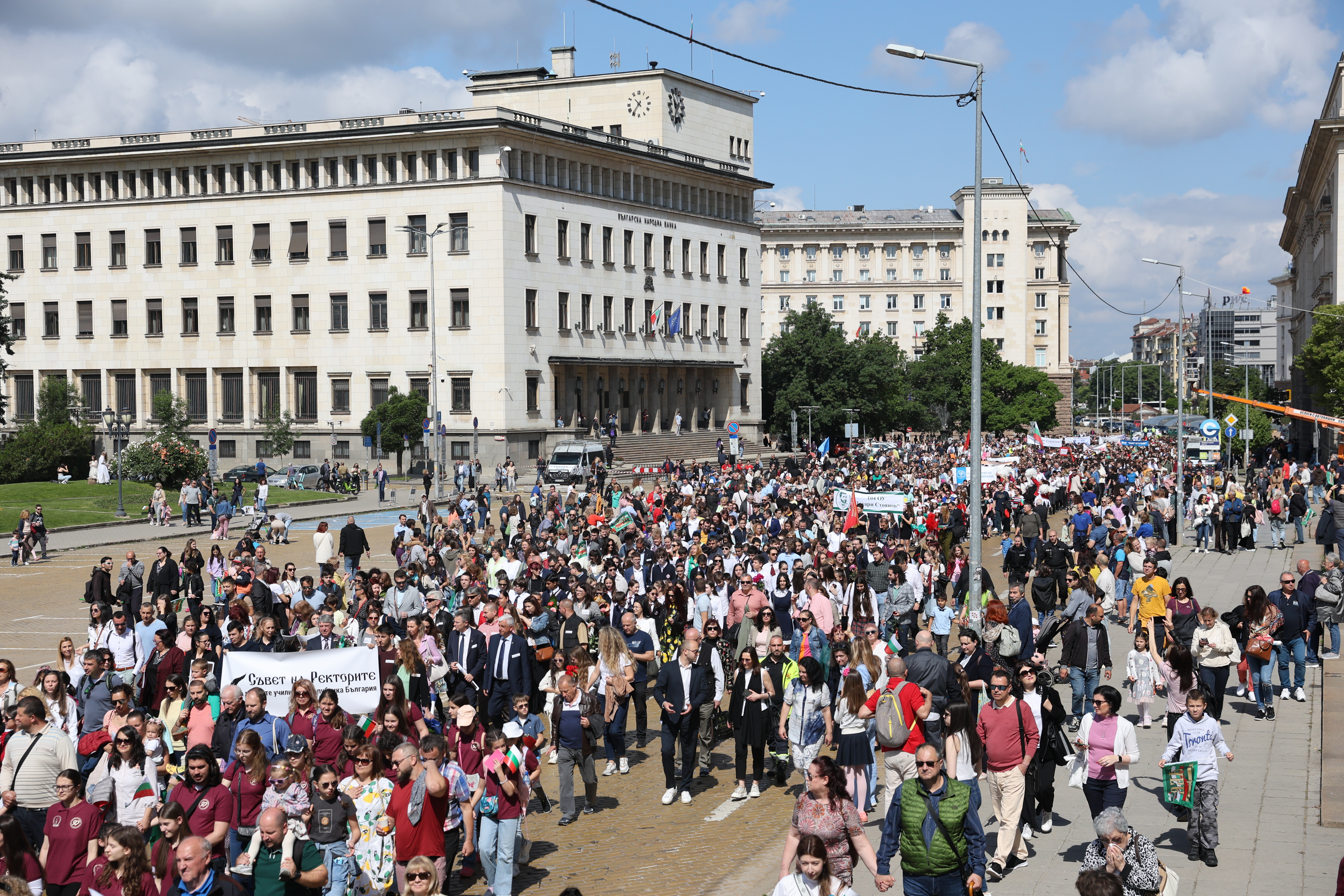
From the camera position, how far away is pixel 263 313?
75.3 m

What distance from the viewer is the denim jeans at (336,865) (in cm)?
1004

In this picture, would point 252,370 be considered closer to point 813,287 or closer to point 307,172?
point 307,172

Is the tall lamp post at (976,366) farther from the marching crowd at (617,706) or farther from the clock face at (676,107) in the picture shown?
the clock face at (676,107)

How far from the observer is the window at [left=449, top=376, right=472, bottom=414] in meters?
71.7

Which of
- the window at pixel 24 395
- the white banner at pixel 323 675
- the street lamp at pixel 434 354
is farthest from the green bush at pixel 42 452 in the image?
the white banner at pixel 323 675

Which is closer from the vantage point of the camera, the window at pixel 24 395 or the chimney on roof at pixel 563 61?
the window at pixel 24 395

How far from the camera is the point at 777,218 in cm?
14238

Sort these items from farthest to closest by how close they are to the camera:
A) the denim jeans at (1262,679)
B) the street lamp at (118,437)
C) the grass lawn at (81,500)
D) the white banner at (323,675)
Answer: the street lamp at (118,437) → the grass lawn at (81,500) → the denim jeans at (1262,679) → the white banner at (323,675)

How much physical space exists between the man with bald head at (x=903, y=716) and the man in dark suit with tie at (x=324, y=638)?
628 cm

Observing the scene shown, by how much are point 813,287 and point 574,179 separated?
65.9m

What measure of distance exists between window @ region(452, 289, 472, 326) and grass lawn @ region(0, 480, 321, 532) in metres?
16.4

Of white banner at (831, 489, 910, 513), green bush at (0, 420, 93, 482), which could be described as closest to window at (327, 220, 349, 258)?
green bush at (0, 420, 93, 482)

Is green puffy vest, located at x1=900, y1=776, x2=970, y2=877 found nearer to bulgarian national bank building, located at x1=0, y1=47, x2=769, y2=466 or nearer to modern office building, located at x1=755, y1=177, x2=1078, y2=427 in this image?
bulgarian national bank building, located at x1=0, y1=47, x2=769, y2=466

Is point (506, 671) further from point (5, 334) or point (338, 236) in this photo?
point (338, 236)
